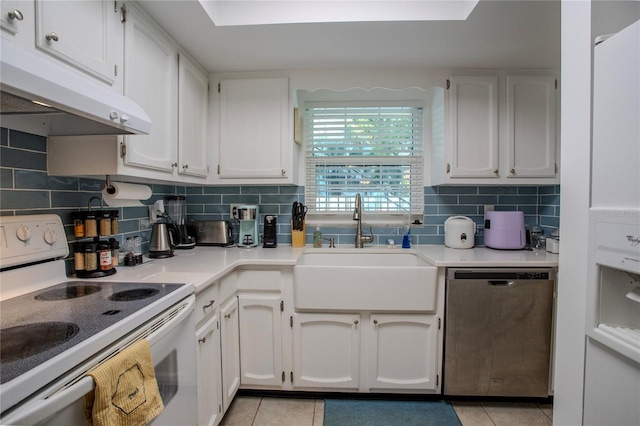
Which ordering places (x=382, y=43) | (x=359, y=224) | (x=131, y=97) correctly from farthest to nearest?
(x=359, y=224) → (x=382, y=43) → (x=131, y=97)

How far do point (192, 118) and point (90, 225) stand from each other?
88 centimetres

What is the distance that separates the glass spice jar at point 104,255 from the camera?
134 cm

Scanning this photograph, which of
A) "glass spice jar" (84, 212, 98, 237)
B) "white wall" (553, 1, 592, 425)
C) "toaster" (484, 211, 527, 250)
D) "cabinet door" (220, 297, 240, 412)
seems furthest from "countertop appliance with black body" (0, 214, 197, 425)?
"toaster" (484, 211, 527, 250)

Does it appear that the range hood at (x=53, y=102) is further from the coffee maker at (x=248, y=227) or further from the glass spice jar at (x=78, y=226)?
the coffee maker at (x=248, y=227)

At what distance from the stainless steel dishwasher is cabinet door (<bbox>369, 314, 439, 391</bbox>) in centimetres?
10

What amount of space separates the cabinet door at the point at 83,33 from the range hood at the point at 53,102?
2.8 inches

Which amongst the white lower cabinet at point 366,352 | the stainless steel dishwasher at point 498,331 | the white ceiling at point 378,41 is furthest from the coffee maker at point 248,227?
the stainless steel dishwasher at point 498,331

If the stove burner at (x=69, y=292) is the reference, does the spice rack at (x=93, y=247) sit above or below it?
above

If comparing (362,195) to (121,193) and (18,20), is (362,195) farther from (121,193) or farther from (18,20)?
(18,20)

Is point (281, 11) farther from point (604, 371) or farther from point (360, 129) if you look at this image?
point (604, 371)

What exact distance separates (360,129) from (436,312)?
1480 mm

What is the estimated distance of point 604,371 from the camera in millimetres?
791

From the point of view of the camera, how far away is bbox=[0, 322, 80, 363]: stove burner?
67cm

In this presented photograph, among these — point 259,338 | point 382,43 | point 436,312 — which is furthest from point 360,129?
point 259,338
